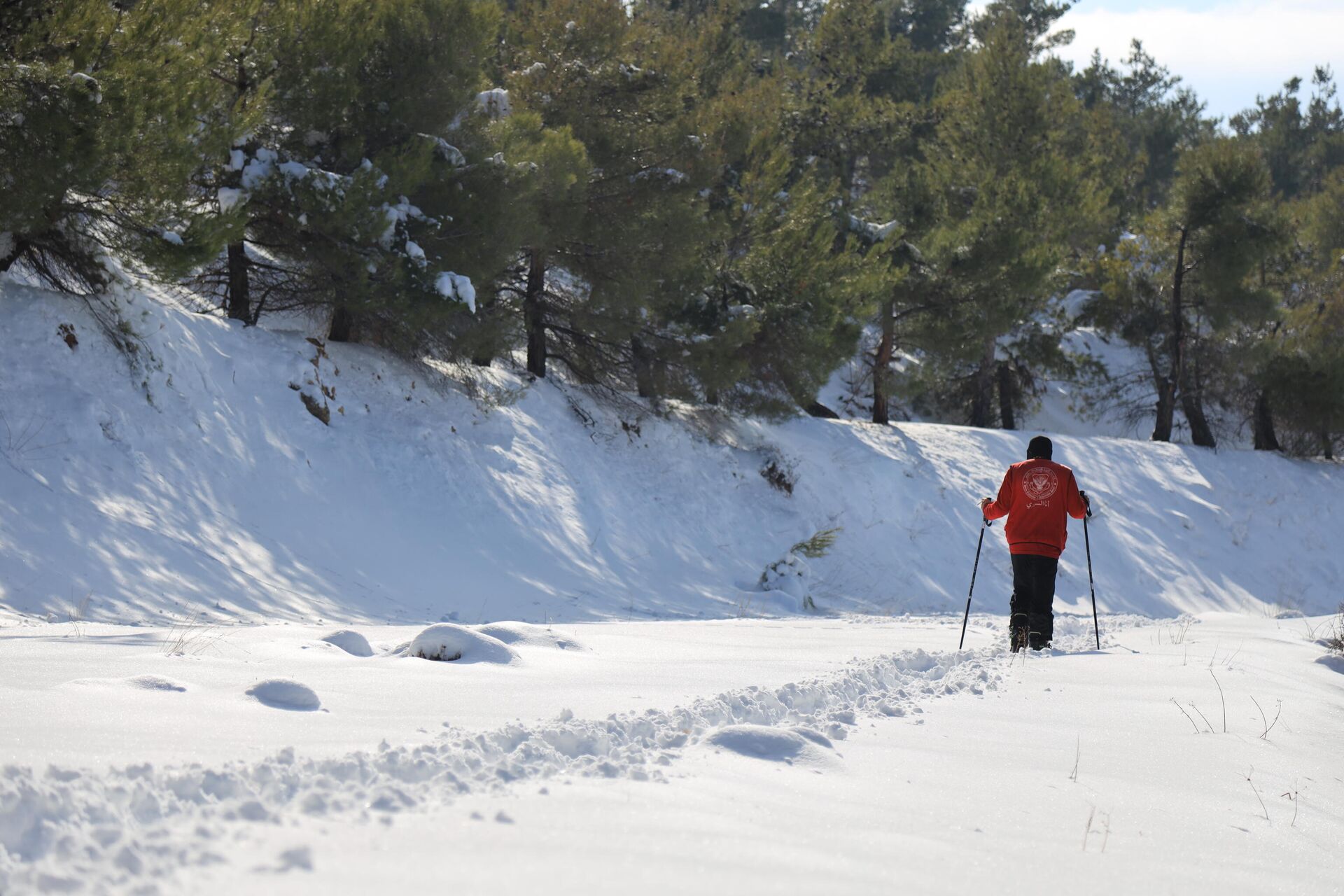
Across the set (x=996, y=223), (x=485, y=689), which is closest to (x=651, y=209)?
(x=996, y=223)

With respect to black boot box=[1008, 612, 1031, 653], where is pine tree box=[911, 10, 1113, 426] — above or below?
above

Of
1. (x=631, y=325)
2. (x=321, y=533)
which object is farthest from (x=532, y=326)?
(x=321, y=533)

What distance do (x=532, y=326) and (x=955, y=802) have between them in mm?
15866

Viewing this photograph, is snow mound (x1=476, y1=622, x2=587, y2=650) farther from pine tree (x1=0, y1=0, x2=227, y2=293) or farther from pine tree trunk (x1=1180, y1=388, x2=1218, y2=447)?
pine tree trunk (x1=1180, y1=388, x2=1218, y2=447)

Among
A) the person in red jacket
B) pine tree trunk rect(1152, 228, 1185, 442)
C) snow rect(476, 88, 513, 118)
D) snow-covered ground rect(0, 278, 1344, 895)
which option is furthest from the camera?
pine tree trunk rect(1152, 228, 1185, 442)

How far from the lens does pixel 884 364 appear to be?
79.7 feet

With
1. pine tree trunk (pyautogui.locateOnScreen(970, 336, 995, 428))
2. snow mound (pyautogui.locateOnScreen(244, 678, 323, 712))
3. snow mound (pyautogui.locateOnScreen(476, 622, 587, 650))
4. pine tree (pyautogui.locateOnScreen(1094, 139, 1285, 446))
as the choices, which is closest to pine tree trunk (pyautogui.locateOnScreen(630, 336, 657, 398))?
pine tree trunk (pyautogui.locateOnScreen(970, 336, 995, 428))

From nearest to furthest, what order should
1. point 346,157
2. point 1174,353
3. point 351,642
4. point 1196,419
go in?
point 351,642 → point 346,157 → point 1174,353 → point 1196,419

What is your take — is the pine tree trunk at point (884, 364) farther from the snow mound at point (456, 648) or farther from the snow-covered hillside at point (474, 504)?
the snow mound at point (456, 648)

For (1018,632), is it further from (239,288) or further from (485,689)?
(239,288)

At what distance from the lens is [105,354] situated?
1162 cm

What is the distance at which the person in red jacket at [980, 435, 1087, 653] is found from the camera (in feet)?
27.2

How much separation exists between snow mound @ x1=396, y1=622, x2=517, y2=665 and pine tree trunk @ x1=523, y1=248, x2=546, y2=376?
41.2 ft

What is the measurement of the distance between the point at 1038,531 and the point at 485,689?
208 inches
